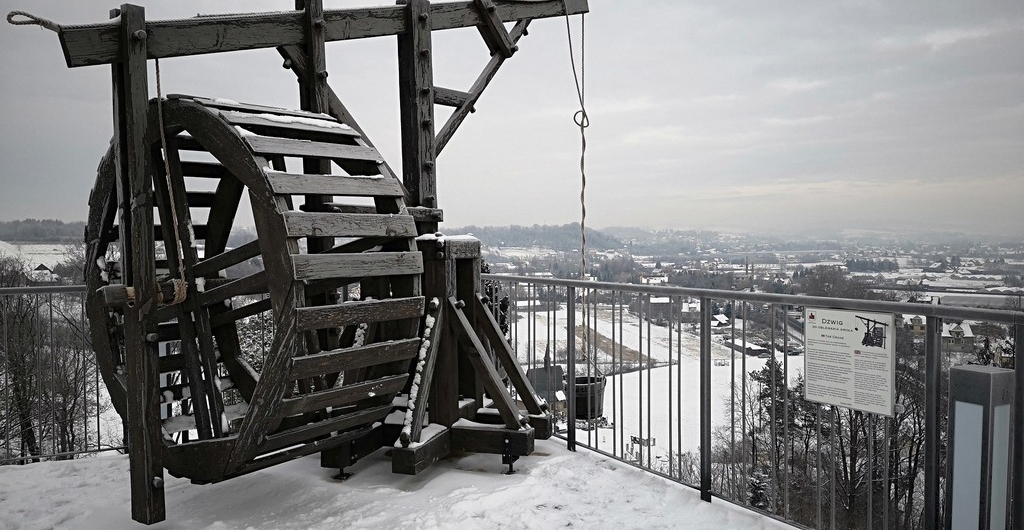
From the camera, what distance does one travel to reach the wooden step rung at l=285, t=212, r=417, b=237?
3.39 metres

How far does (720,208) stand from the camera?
49.1 m

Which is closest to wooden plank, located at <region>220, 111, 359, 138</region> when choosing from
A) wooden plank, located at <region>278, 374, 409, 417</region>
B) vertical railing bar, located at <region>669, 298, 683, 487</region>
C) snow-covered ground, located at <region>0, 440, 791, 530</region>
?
A: wooden plank, located at <region>278, 374, 409, 417</region>

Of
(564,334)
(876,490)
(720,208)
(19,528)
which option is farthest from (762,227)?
(19,528)

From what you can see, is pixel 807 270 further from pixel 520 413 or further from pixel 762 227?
pixel 520 413

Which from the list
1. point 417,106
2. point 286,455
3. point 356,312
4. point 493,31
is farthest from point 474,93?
point 286,455

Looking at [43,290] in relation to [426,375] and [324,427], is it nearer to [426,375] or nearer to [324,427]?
[324,427]

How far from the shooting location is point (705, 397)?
12.8 ft

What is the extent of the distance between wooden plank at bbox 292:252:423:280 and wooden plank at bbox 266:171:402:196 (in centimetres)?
37

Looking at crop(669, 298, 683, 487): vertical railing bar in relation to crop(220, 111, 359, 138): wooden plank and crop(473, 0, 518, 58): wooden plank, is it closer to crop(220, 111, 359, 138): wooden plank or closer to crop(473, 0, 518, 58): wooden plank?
crop(220, 111, 359, 138): wooden plank

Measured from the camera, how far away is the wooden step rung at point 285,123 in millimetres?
3740

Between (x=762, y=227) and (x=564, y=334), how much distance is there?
1313 inches

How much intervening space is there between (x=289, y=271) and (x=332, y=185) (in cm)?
62

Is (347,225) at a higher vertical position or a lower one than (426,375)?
higher

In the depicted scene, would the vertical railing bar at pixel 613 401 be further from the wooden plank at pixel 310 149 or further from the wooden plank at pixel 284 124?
the wooden plank at pixel 284 124
